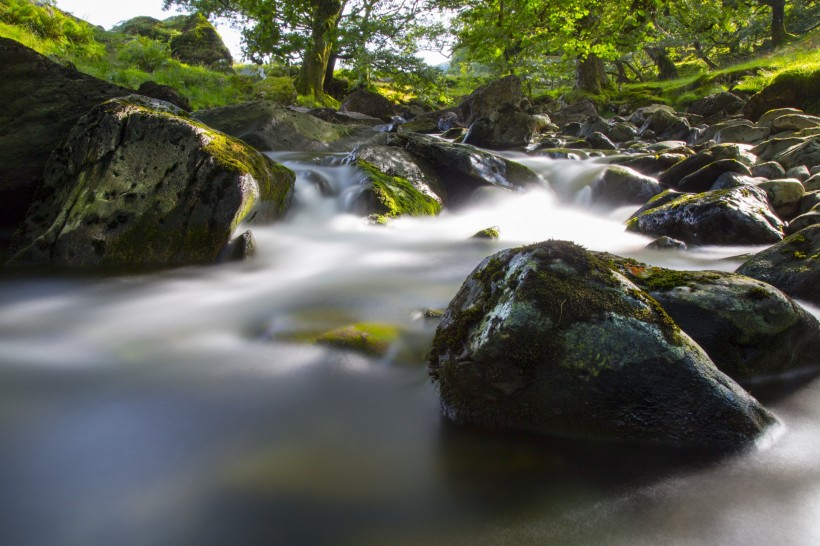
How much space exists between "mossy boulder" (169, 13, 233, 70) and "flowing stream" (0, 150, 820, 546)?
26899mm

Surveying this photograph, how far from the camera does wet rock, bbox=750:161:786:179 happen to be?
795cm

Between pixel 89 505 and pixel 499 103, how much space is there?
15810 millimetres

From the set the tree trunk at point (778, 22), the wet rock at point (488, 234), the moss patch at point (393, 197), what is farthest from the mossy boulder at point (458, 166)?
the tree trunk at point (778, 22)

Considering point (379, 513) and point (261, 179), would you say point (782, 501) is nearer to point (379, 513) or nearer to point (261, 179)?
point (379, 513)

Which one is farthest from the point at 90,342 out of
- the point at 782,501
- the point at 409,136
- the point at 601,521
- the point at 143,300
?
the point at 409,136

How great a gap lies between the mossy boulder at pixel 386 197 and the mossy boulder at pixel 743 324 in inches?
Result: 195

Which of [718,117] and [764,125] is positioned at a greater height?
[718,117]

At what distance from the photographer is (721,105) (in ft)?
54.4

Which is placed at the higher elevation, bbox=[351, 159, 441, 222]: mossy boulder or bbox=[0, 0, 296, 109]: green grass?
bbox=[0, 0, 296, 109]: green grass

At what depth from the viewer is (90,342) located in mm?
3682

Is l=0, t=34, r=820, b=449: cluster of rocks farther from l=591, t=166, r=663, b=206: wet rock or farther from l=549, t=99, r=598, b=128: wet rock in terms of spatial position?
l=549, t=99, r=598, b=128: wet rock

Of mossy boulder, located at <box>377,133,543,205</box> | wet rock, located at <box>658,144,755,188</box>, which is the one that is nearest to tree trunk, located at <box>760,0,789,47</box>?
wet rock, located at <box>658,144,755,188</box>

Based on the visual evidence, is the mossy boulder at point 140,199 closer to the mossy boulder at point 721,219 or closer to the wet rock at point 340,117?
the mossy boulder at point 721,219

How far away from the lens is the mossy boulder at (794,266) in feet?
12.5
